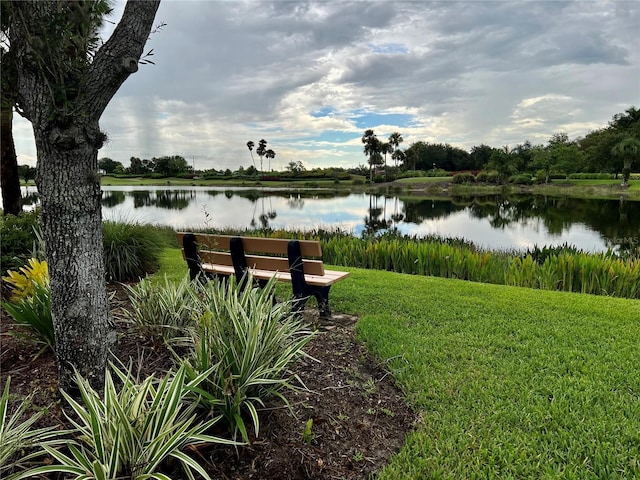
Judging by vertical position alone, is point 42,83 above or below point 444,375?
above

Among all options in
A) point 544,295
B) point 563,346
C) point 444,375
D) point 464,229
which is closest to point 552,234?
point 464,229

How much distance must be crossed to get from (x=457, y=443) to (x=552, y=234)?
17761 millimetres

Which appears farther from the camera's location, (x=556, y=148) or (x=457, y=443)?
(x=556, y=148)

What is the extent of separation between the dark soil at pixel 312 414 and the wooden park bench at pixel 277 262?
760 millimetres

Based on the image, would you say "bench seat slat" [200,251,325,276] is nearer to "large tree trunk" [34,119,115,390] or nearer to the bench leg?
the bench leg

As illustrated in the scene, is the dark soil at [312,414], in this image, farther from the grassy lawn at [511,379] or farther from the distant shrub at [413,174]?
the distant shrub at [413,174]

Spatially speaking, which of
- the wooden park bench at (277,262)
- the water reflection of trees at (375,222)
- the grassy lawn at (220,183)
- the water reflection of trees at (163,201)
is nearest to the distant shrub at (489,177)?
the grassy lawn at (220,183)

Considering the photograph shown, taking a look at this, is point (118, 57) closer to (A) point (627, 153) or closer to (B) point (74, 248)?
(B) point (74, 248)

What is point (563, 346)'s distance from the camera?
3803 millimetres

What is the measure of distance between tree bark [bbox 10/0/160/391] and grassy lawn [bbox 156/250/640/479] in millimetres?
2022

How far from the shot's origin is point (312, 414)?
259cm

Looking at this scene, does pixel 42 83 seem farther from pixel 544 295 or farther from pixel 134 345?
Answer: pixel 544 295

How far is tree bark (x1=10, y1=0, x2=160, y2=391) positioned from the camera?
224 centimetres

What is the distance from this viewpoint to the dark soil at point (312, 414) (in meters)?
2.16
